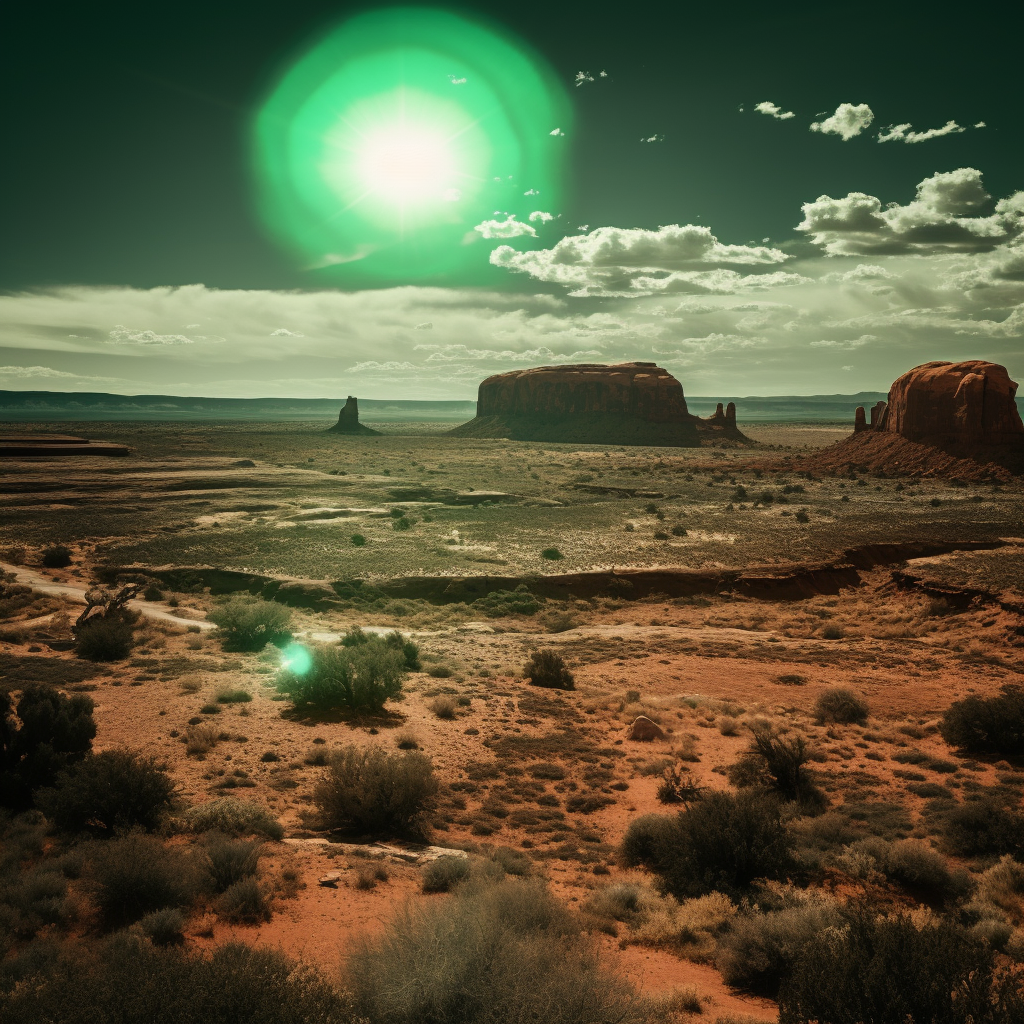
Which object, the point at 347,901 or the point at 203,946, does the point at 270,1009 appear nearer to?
the point at 203,946

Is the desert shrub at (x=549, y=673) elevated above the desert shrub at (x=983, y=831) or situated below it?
below

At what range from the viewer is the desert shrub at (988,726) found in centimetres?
1130

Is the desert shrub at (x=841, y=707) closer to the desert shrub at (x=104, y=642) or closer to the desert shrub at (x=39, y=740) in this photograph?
the desert shrub at (x=39, y=740)

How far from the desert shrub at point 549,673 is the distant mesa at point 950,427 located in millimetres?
50483

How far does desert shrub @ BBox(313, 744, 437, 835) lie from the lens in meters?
8.32

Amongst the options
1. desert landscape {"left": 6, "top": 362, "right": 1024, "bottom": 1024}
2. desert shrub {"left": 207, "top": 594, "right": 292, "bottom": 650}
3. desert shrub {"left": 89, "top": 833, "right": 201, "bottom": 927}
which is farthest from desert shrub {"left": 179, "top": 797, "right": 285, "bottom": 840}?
desert shrub {"left": 207, "top": 594, "right": 292, "bottom": 650}

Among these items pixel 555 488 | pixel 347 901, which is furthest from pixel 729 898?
pixel 555 488

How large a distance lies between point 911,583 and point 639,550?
33.4ft

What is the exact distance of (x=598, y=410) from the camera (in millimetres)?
124375

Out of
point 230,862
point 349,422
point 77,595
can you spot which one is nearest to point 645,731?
point 230,862

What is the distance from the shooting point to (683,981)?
5645mm

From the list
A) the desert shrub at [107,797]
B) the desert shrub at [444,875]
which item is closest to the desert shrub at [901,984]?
the desert shrub at [444,875]

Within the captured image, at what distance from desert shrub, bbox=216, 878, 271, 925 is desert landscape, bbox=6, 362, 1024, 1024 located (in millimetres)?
44

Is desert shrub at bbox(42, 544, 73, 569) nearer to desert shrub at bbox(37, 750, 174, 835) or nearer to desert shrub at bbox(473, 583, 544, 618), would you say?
desert shrub at bbox(473, 583, 544, 618)
